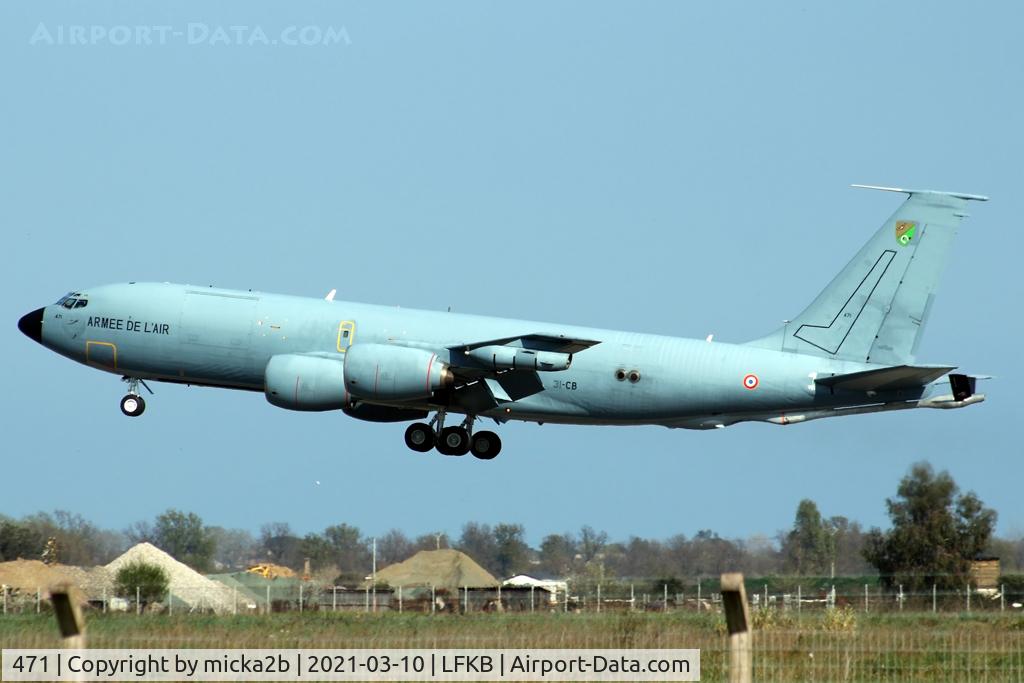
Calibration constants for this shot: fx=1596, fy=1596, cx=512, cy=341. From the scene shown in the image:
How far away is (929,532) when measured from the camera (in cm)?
5372

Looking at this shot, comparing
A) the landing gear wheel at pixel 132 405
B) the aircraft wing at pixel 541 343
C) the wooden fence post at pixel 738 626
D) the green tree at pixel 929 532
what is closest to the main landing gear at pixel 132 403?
the landing gear wheel at pixel 132 405

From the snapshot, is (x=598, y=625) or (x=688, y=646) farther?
(x=598, y=625)

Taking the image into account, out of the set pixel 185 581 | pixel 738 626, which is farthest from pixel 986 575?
pixel 738 626

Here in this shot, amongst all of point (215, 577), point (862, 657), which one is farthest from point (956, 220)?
point (215, 577)

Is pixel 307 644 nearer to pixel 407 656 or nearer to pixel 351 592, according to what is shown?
pixel 407 656

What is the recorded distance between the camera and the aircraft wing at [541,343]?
4012cm

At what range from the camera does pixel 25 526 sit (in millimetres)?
50062

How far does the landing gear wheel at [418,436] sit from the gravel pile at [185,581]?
653 cm

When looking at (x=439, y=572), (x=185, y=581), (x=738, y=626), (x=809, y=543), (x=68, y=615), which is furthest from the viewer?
(x=809, y=543)

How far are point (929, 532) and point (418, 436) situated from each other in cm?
1924

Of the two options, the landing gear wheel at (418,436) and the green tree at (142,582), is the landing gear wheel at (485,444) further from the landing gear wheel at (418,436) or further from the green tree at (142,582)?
the green tree at (142,582)

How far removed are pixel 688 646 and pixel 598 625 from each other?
4.93 m

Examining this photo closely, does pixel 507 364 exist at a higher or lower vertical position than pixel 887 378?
higher

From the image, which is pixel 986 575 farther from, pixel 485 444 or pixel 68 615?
pixel 68 615
